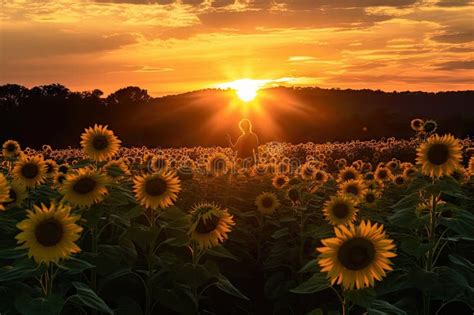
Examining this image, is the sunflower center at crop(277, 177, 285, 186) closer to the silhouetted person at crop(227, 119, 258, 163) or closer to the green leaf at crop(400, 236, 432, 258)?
the silhouetted person at crop(227, 119, 258, 163)

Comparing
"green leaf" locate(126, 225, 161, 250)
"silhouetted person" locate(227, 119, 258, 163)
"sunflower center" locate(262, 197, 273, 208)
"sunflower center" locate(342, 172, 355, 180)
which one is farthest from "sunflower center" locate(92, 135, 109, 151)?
"silhouetted person" locate(227, 119, 258, 163)

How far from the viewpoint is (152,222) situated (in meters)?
5.34

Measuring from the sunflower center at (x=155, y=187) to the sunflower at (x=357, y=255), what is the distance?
2.07m

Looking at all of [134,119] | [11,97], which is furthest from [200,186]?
[11,97]

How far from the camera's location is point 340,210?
6.34 metres

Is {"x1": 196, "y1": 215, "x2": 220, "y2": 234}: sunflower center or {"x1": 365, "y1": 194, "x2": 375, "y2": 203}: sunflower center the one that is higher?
{"x1": 365, "y1": 194, "x2": 375, "y2": 203}: sunflower center

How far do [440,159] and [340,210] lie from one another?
1246 millimetres

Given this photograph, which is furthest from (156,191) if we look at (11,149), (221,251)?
(11,149)

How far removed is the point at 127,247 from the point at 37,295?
3.49 ft

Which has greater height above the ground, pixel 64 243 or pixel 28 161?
pixel 28 161

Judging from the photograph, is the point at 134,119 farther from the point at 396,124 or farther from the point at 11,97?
the point at 396,124

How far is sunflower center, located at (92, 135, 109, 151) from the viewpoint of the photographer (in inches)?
257

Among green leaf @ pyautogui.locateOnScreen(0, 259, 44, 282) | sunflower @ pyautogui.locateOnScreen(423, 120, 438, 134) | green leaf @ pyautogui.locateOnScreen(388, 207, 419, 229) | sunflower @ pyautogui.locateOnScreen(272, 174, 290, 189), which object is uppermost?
sunflower @ pyautogui.locateOnScreen(423, 120, 438, 134)

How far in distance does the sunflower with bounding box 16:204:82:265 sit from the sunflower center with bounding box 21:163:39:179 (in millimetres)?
A: 3095
